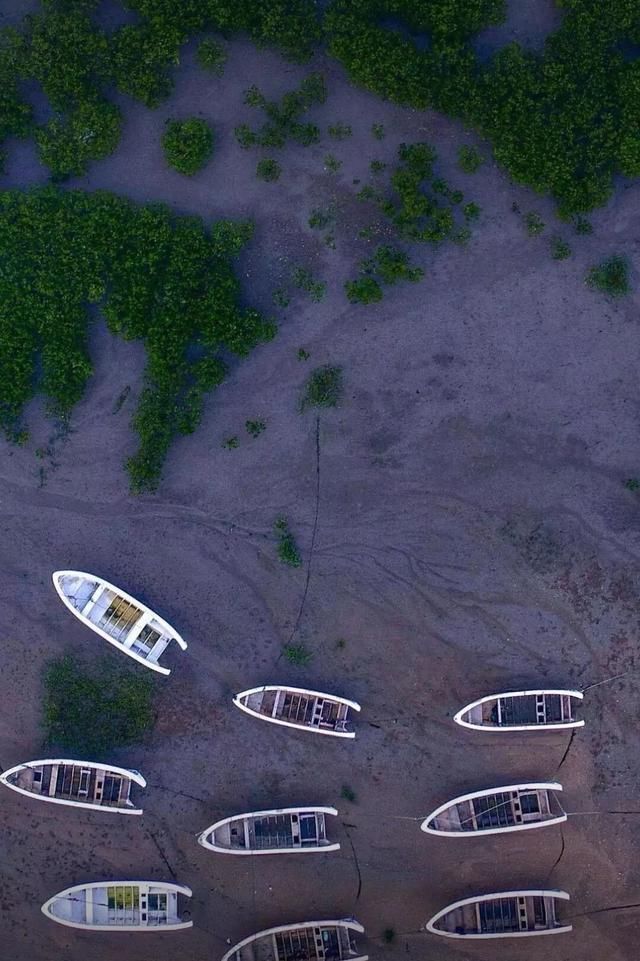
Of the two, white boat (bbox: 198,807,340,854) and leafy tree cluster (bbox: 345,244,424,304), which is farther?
leafy tree cluster (bbox: 345,244,424,304)

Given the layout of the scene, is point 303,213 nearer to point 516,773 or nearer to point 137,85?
point 137,85

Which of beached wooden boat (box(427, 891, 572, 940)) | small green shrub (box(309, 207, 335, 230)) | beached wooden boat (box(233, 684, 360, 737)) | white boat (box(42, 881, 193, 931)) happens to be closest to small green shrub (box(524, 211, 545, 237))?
small green shrub (box(309, 207, 335, 230))

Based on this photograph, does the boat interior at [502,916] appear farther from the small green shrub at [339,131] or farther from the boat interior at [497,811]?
the small green shrub at [339,131]

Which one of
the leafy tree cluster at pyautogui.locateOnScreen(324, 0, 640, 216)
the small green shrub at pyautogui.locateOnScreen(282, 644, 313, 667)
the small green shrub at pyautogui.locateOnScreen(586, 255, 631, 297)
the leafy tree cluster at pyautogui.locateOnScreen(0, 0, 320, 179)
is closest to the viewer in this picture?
the leafy tree cluster at pyautogui.locateOnScreen(324, 0, 640, 216)

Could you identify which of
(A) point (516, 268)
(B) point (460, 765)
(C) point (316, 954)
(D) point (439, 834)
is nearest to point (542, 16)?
(A) point (516, 268)

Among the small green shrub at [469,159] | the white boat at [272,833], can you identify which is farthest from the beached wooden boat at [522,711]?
the small green shrub at [469,159]

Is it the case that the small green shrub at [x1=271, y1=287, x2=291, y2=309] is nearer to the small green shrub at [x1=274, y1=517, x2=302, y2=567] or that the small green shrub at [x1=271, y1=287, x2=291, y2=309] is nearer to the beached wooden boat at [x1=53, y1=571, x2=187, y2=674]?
the small green shrub at [x1=274, y1=517, x2=302, y2=567]
